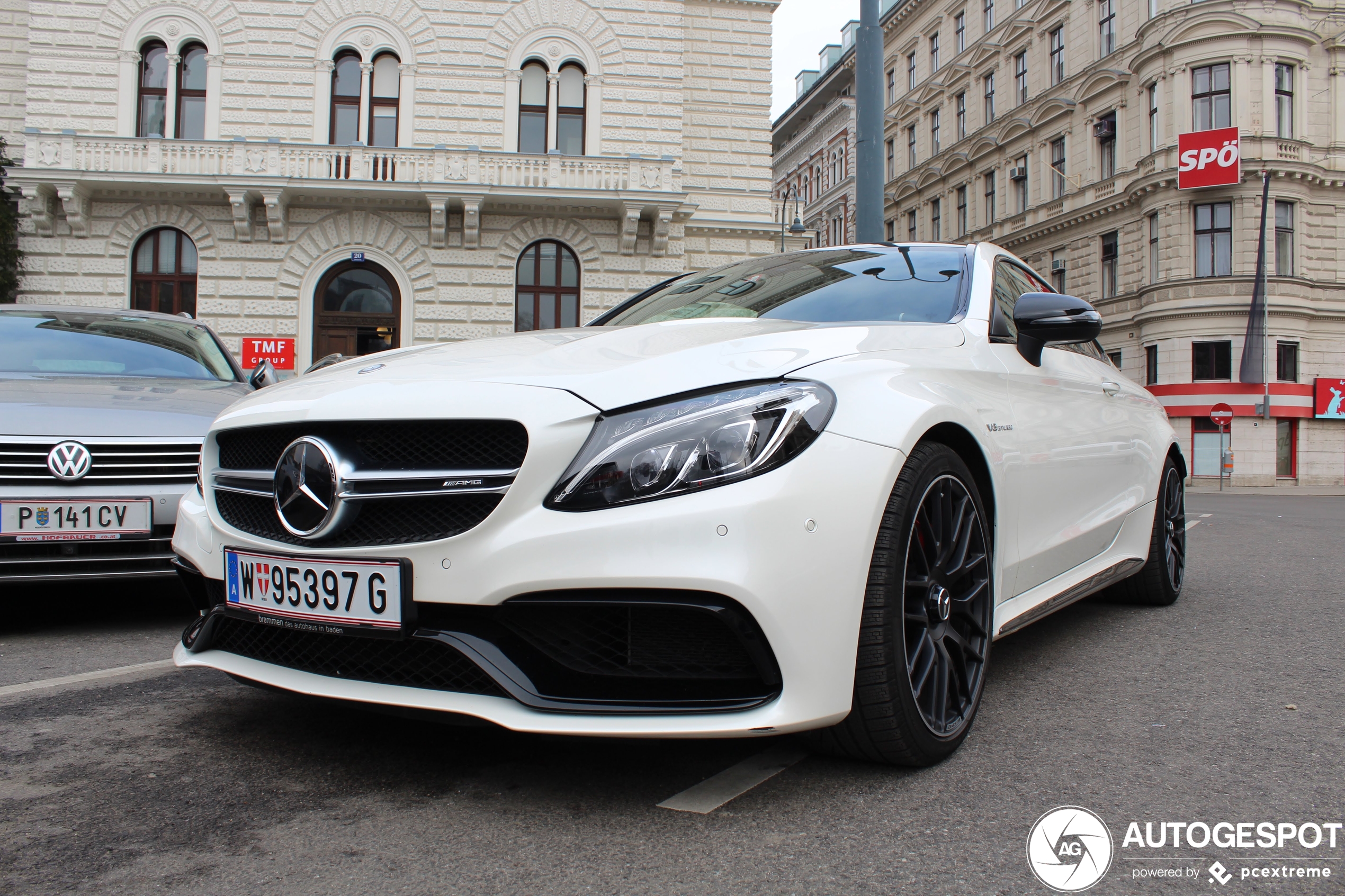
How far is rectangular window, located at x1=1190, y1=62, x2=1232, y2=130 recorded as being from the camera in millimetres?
27484

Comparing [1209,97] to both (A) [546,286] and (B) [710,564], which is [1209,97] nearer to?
(A) [546,286]

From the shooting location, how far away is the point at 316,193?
61.0 ft

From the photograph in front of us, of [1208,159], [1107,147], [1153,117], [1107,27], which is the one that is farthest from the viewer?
[1107,147]

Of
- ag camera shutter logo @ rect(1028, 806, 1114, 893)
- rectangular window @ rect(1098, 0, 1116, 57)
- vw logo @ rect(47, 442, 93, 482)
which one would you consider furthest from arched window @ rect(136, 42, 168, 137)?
rectangular window @ rect(1098, 0, 1116, 57)

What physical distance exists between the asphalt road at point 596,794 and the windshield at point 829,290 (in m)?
1.13

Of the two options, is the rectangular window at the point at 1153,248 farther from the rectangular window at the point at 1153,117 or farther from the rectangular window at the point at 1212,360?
the rectangular window at the point at 1212,360

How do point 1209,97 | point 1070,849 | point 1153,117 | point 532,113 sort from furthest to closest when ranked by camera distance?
point 1153,117, point 1209,97, point 532,113, point 1070,849

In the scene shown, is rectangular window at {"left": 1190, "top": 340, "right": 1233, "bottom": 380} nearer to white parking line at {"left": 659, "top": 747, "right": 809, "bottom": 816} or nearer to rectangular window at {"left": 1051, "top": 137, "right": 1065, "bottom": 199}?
rectangular window at {"left": 1051, "top": 137, "right": 1065, "bottom": 199}

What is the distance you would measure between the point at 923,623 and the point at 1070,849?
1.75ft

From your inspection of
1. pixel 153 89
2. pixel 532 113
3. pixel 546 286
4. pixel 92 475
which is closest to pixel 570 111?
pixel 532 113

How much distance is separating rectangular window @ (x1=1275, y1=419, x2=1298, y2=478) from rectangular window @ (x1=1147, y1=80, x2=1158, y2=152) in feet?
28.0

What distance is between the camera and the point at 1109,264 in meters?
31.7

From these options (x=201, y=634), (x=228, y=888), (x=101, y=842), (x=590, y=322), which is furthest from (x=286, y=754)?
(x=590, y=322)

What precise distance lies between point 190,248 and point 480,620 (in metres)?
19.6
